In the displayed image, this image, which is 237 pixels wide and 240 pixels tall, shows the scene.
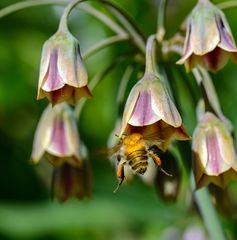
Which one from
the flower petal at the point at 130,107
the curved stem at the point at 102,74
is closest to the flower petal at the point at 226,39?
the flower petal at the point at 130,107

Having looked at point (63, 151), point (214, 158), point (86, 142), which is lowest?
point (86, 142)

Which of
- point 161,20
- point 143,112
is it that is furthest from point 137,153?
point 161,20

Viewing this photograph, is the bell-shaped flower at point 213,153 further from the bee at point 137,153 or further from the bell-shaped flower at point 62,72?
the bell-shaped flower at point 62,72

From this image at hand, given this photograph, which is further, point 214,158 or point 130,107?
point 214,158

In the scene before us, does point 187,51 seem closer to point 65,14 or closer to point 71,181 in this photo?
point 65,14

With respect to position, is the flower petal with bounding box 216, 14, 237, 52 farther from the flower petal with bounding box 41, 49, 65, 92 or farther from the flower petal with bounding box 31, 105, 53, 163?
the flower petal with bounding box 31, 105, 53, 163

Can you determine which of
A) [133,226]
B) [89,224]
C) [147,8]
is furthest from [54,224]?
[147,8]

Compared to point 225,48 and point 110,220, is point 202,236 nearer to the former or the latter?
point 110,220

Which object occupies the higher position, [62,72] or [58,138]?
[62,72]
